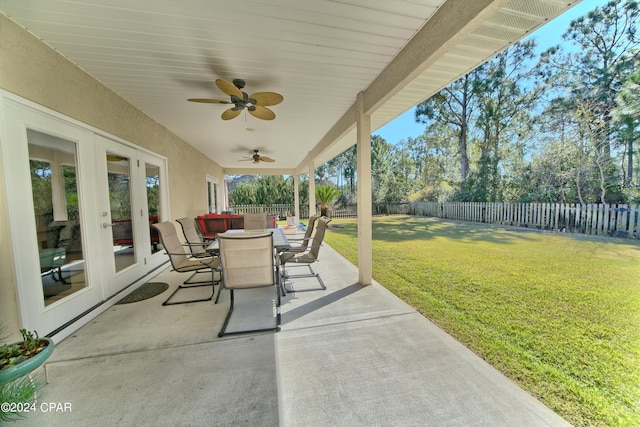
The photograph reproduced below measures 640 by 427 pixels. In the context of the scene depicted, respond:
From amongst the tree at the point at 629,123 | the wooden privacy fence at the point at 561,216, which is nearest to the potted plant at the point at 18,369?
the tree at the point at 629,123

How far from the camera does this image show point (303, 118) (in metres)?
4.38

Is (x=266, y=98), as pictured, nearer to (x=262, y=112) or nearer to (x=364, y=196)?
(x=262, y=112)

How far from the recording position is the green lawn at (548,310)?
1538 millimetres

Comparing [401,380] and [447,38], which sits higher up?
[447,38]

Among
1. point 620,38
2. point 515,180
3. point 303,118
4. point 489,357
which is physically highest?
point 620,38

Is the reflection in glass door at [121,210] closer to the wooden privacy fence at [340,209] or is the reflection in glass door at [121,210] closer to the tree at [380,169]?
the wooden privacy fence at [340,209]

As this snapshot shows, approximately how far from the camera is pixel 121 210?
10.8 ft

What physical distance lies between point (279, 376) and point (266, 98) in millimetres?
2750

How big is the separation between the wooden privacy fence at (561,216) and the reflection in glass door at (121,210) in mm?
10198

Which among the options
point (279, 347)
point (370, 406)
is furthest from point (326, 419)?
point (279, 347)

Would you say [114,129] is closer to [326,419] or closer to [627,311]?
[326,419]

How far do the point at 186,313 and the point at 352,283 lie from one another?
7.13 ft

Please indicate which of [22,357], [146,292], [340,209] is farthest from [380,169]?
[22,357]

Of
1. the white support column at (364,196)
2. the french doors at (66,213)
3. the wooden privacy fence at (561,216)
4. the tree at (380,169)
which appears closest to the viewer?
the french doors at (66,213)
